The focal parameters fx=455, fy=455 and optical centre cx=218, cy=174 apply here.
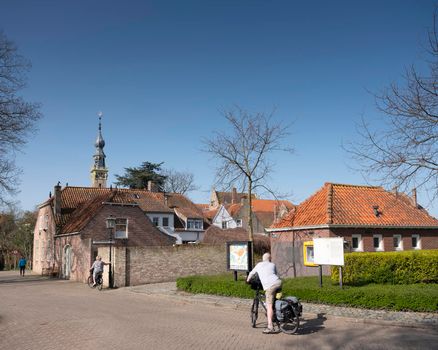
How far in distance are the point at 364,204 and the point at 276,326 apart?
18240 millimetres

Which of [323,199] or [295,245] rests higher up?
[323,199]

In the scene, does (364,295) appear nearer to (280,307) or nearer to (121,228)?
(280,307)

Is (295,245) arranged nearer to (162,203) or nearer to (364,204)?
(364,204)

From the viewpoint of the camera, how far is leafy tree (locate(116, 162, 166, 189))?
69.3 meters

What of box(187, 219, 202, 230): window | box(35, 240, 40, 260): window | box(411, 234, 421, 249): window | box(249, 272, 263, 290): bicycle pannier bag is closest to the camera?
box(249, 272, 263, 290): bicycle pannier bag

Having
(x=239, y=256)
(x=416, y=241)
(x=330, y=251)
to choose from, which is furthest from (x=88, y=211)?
(x=330, y=251)

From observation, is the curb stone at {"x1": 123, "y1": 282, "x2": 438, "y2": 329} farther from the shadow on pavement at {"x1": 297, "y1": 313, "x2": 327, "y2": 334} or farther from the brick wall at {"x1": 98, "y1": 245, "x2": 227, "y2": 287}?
the brick wall at {"x1": 98, "y1": 245, "x2": 227, "y2": 287}

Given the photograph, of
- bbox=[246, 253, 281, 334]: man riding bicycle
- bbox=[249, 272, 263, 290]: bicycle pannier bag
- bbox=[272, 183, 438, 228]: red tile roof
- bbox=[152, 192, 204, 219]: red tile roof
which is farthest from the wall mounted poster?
bbox=[152, 192, 204, 219]: red tile roof

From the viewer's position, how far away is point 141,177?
69.2 m

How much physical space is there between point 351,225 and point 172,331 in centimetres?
1622

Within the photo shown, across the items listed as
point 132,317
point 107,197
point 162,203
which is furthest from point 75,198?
point 132,317

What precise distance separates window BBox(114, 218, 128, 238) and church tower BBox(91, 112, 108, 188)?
170ft

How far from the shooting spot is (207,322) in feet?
42.7

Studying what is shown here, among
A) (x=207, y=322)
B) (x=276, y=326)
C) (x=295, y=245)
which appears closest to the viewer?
(x=276, y=326)
